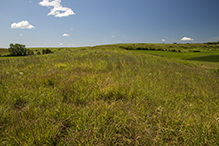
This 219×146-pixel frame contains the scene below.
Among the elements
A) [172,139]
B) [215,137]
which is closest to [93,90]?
[172,139]

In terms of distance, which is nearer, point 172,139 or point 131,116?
point 172,139

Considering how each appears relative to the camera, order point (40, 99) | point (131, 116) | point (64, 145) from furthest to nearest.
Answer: point (40, 99)
point (131, 116)
point (64, 145)

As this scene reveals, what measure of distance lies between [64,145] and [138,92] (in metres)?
2.30

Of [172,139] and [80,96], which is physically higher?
[80,96]

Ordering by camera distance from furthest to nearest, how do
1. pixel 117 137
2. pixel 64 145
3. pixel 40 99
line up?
pixel 40 99, pixel 117 137, pixel 64 145

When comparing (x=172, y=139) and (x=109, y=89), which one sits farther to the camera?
(x=109, y=89)

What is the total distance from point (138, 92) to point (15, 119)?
285cm

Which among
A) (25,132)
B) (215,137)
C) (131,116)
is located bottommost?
(215,137)

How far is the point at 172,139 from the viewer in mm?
1711

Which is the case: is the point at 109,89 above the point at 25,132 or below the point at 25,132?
above

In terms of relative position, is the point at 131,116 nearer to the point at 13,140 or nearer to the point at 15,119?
the point at 13,140

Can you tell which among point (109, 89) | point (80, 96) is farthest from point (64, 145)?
point (109, 89)

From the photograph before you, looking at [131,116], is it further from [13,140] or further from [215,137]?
[13,140]

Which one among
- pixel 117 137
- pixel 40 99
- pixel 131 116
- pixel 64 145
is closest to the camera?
pixel 64 145
